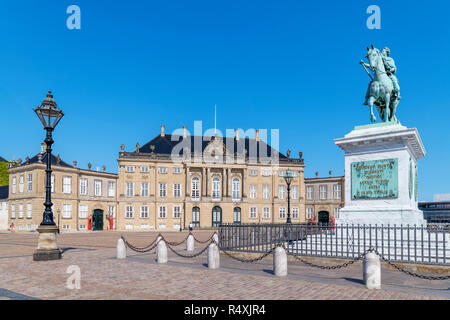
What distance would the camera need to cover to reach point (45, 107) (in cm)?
1432

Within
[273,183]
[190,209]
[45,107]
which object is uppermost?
[45,107]

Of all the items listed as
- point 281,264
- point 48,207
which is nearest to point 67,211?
point 48,207

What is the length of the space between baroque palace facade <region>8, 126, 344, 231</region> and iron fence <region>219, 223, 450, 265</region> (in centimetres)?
3644

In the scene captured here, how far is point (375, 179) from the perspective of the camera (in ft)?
44.3

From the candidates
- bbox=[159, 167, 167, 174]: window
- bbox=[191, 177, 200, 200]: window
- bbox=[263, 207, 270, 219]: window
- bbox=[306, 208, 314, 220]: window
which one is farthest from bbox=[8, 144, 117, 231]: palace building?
bbox=[306, 208, 314, 220]: window

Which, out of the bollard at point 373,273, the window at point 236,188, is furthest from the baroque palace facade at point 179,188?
the bollard at point 373,273

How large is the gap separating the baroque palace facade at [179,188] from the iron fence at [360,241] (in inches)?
1435

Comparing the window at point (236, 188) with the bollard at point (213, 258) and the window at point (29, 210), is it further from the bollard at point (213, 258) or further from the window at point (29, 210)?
the bollard at point (213, 258)

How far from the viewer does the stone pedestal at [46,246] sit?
13602mm

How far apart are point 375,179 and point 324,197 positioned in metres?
48.8
